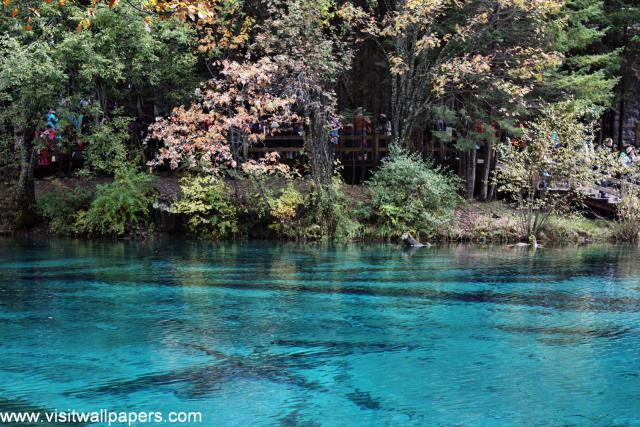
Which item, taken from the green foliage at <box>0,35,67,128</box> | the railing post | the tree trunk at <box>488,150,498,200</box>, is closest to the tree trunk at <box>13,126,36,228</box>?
the green foliage at <box>0,35,67,128</box>

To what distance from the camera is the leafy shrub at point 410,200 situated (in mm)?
20859

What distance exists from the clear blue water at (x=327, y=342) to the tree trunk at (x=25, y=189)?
6965mm

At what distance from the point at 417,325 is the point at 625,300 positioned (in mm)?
3832

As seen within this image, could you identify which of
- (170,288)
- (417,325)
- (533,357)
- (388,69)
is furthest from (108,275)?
(388,69)

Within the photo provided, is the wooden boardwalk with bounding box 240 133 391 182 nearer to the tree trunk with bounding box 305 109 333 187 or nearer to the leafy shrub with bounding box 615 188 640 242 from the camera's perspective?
the tree trunk with bounding box 305 109 333 187

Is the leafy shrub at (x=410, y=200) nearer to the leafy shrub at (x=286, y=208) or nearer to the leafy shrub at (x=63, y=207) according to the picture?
the leafy shrub at (x=286, y=208)

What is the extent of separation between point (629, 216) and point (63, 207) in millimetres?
15611

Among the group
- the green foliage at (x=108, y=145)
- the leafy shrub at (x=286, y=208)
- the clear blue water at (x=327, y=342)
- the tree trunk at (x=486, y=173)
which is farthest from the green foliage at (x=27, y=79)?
the tree trunk at (x=486, y=173)

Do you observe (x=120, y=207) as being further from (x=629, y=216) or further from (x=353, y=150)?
(x=629, y=216)

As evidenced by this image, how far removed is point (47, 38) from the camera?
787 inches

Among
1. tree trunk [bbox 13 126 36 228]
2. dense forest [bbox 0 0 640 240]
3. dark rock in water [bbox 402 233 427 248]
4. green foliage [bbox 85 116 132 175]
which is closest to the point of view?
dense forest [bbox 0 0 640 240]

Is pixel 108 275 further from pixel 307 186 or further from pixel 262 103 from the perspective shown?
pixel 307 186

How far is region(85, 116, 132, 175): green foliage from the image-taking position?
69.5 feet

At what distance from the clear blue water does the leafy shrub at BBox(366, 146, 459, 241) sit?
5368mm
